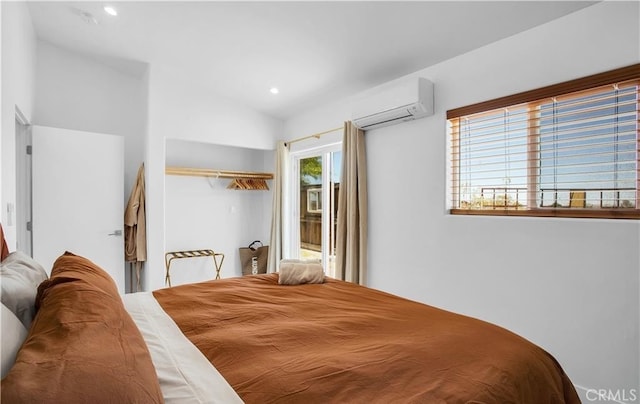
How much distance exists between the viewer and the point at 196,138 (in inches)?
A: 157

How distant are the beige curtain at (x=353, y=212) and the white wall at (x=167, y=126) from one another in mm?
1651

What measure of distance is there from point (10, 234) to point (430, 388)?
111 inches

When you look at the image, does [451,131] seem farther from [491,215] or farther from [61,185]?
[61,185]

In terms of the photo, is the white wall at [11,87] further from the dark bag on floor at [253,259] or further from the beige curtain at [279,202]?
the dark bag on floor at [253,259]

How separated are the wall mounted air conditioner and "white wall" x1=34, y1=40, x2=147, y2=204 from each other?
2468 mm

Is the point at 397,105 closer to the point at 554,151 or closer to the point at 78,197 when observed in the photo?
the point at 554,151

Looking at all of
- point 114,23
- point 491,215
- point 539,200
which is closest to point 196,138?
point 114,23

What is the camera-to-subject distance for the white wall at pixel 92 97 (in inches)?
140

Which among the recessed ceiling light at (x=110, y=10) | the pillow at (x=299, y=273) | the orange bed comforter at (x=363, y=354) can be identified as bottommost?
the orange bed comforter at (x=363, y=354)

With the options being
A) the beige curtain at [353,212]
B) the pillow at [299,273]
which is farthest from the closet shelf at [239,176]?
the pillow at [299,273]

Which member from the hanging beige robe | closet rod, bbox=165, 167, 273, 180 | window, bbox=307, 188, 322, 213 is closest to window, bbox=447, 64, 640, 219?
window, bbox=307, 188, 322, 213

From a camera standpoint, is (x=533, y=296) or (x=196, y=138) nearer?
(x=533, y=296)

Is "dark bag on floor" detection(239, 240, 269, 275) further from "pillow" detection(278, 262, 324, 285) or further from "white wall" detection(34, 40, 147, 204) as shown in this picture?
"pillow" detection(278, 262, 324, 285)

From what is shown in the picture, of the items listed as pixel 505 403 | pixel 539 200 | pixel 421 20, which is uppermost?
pixel 421 20
